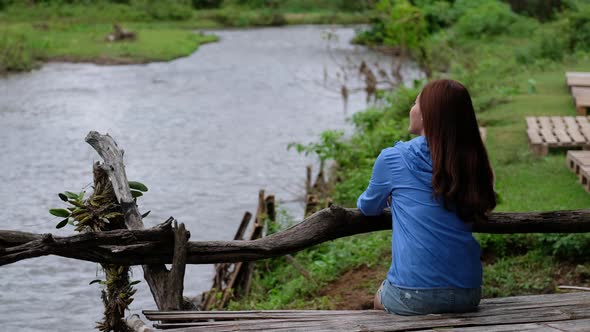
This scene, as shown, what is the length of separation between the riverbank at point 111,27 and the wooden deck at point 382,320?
77.4ft

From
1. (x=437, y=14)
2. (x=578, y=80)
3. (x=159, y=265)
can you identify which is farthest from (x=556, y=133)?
(x=437, y=14)

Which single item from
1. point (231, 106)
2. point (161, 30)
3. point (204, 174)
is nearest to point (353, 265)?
point (204, 174)

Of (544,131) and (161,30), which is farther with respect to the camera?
(161,30)

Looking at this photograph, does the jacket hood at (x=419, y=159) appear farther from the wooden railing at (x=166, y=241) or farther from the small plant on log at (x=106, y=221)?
the small plant on log at (x=106, y=221)

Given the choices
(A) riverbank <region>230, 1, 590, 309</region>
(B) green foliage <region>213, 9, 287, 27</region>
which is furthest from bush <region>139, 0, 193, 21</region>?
(A) riverbank <region>230, 1, 590, 309</region>

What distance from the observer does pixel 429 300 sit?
3902 millimetres

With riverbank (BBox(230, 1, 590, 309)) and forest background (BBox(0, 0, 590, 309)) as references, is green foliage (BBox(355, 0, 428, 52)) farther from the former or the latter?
riverbank (BBox(230, 1, 590, 309))

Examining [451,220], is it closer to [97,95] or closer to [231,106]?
[231,106]

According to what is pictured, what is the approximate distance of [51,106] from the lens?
20.9 m

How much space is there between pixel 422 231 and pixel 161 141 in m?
13.9

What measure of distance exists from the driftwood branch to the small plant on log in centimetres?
29

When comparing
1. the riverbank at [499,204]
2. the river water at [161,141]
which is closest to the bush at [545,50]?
the riverbank at [499,204]

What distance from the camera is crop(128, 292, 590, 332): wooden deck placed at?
12.3 ft

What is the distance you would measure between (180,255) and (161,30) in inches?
1405
